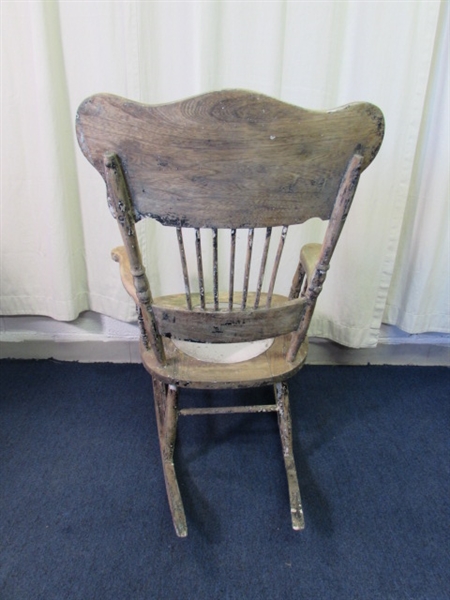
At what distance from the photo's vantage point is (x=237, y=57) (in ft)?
3.95

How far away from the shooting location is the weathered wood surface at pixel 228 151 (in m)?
0.67

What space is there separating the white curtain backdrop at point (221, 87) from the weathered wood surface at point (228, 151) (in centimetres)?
59

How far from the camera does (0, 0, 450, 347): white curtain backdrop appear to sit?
1165 millimetres

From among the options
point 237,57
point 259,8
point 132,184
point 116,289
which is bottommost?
point 116,289

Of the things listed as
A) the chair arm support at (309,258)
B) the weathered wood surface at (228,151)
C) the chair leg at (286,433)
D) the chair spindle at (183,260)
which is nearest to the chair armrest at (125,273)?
the chair spindle at (183,260)

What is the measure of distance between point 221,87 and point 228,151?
0.63 m

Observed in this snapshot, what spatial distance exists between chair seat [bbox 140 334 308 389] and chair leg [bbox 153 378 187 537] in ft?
0.44

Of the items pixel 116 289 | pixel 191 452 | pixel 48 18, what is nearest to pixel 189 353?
pixel 191 452

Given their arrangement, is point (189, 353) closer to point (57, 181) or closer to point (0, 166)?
point (57, 181)

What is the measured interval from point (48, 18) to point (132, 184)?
0.75 metres

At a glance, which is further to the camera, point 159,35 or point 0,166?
point 0,166

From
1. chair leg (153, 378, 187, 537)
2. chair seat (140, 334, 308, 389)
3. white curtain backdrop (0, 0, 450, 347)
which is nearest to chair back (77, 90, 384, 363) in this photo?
chair seat (140, 334, 308, 389)

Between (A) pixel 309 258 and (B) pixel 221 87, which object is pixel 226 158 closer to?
(A) pixel 309 258

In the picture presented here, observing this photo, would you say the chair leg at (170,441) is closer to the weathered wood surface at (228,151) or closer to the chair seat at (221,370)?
the chair seat at (221,370)
